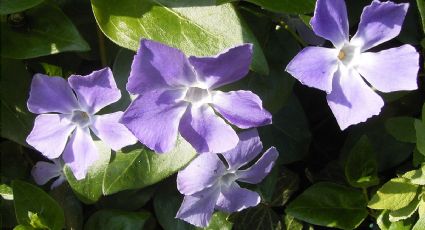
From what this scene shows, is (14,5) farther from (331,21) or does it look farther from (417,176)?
(417,176)

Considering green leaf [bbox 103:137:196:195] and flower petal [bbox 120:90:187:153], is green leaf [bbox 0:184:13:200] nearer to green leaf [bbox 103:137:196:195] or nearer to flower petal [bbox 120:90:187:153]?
green leaf [bbox 103:137:196:195]

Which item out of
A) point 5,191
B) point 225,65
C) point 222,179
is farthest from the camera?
point 5,191

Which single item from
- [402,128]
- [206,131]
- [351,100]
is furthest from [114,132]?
[402,128]

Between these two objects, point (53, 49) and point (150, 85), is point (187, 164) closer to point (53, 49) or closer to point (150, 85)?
point (150, 85)

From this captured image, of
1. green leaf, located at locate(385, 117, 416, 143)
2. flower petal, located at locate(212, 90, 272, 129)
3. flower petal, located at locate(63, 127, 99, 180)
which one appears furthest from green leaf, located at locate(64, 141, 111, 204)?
green leaf, located at locate(385, 117, 416, 143)

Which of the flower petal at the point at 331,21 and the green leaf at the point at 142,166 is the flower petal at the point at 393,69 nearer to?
the flower petal at the point at 331,21

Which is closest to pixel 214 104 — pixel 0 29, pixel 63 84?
→ pixel 63 84
